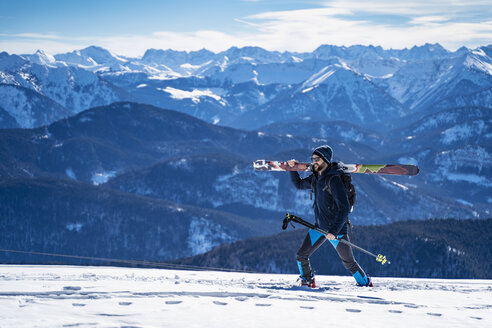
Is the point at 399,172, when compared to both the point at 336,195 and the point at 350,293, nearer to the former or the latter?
the point at 336,195

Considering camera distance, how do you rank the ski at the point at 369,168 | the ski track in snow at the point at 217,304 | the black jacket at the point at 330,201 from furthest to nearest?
the ski at the point at 369,168, the black jacket at the point at 330,201, the ski track in snow at the point at 217,304

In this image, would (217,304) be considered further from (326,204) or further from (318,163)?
(318,163)

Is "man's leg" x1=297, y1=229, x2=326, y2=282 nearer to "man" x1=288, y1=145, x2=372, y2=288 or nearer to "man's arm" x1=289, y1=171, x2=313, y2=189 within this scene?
"man" x1=288, y1=145, x2=372, y2=288

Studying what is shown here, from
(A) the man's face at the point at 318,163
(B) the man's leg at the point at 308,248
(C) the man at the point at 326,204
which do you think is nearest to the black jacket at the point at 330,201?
(C) the man at the point at 326,204

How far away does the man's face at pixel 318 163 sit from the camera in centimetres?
1959

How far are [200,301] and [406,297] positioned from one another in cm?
735

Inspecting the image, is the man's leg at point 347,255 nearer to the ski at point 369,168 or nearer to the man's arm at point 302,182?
the man's arm at point 302,182

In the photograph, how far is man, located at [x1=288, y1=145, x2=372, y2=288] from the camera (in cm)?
1952

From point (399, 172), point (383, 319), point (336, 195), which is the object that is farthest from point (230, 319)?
point (399, 172)

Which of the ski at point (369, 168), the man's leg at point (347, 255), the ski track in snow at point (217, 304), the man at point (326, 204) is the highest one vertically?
the ski at point (369, 168)

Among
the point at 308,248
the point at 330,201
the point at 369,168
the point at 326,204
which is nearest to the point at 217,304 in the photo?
the point at 308,248

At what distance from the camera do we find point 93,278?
23.2 meters

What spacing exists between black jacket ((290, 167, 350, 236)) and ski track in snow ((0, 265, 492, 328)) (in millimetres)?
2231

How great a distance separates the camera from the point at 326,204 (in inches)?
788
